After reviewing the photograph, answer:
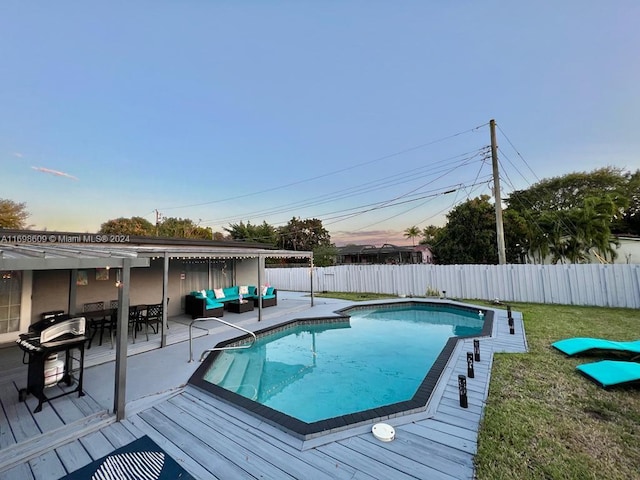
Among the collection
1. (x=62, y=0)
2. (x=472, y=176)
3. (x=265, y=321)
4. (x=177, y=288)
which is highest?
(x=62, y=0)

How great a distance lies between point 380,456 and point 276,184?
20.3m

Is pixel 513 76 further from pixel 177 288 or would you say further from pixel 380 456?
pixel 177 288

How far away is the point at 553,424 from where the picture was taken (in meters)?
2.95

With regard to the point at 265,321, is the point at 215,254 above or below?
above

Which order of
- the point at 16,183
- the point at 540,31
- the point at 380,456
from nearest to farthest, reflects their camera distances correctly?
the point at 380,456 < the point at 540,31 < the point at 16,183

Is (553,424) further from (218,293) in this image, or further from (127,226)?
(127,226)

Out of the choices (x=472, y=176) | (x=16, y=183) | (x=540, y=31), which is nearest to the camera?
(x=540, y=31)

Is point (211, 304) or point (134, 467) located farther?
point (211, 304)

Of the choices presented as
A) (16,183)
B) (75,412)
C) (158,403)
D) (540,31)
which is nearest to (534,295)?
(540,31)

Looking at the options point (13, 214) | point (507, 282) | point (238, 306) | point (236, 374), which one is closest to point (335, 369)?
point (236, 374)

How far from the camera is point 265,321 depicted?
28.0 feet

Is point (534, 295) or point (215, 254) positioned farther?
point (534, 295)

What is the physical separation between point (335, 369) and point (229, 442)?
315 centimetres

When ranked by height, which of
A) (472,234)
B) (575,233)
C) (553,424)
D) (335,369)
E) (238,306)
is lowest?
(335,369)
